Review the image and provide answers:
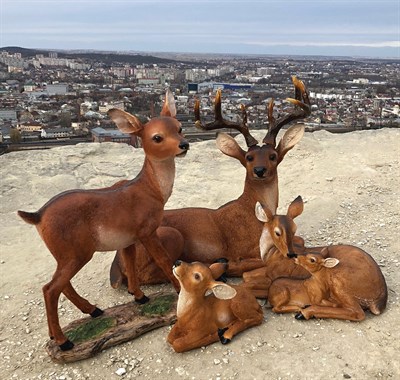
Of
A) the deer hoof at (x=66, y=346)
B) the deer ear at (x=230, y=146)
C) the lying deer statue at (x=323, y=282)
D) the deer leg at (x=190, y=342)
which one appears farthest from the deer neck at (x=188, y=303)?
the deer ear at (x=230, y=146)

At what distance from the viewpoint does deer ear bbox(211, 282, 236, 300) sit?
12.9ft

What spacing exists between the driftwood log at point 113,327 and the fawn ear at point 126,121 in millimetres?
1793

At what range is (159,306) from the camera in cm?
485

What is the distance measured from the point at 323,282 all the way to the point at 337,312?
31 centimetres

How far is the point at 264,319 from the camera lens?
15.3 feet

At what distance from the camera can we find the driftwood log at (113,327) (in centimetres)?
430

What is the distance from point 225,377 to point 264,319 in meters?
0.83

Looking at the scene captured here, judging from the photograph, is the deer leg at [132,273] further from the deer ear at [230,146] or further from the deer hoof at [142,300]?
the deer ear at [230,146]

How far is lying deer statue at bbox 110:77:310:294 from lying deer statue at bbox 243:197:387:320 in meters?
0.53

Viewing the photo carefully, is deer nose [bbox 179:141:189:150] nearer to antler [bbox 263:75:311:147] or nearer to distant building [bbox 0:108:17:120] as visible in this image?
antler [bbox 263:75:311:147]

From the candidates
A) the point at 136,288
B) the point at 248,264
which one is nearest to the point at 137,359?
the point at 136,288

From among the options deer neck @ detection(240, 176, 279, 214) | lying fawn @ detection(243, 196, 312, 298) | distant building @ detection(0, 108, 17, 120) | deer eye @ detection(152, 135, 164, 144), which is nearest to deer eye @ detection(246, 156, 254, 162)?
deer neck @ detection(240, 176, 279, 214)

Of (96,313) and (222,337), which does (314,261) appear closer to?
(222,337)

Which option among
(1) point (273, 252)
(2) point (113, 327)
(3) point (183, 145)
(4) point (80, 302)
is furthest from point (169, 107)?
(2) point (113, 327)
